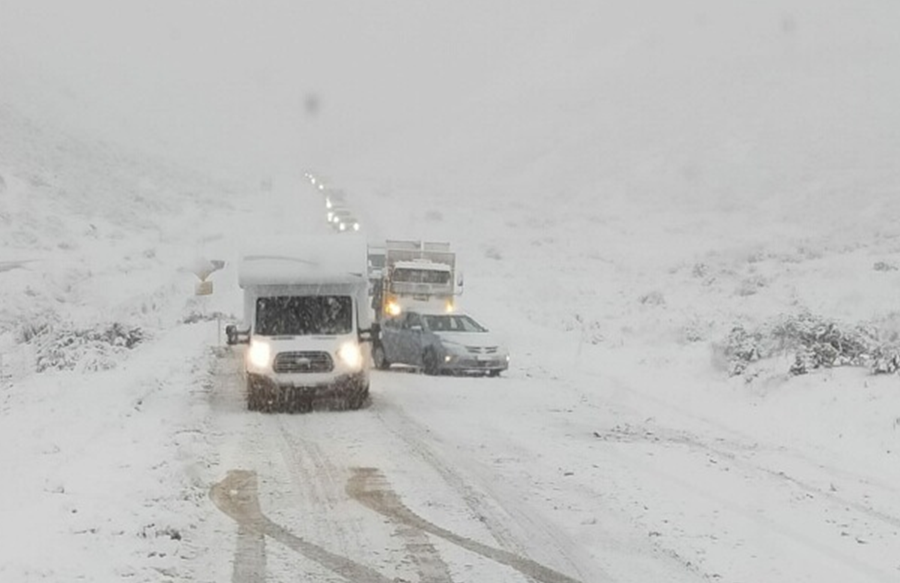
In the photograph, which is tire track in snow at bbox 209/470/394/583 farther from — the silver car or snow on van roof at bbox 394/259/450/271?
snow on van roof at bbox 394/259/450/271

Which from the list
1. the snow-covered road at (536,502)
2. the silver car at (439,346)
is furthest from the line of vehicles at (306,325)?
the silver car at (439,346)

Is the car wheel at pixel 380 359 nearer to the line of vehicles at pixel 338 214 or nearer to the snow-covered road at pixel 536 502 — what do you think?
the snow-covered road at pixel 536 502

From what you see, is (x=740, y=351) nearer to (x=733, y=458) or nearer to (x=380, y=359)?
(x=733, y=458)

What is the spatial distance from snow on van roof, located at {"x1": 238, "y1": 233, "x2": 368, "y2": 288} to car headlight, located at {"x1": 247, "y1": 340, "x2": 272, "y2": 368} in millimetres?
1218

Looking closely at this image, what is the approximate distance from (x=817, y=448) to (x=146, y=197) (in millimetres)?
60837

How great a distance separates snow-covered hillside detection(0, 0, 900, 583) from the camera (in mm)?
8414

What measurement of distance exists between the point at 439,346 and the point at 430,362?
0.59m

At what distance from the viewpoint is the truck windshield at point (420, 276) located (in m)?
30.3

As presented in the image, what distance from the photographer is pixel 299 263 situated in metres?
17.6

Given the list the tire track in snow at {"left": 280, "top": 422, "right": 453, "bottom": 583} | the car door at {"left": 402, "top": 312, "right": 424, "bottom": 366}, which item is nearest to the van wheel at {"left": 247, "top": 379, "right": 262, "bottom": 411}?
the tire track in snow at {"left": 280, "top": 422, "right": 453, "bottom": 583}

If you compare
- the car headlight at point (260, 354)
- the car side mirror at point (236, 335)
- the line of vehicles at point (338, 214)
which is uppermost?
the line of vehicles at point (338, 214)

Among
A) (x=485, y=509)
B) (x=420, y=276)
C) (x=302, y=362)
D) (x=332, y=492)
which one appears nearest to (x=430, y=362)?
(x=302, y=362)

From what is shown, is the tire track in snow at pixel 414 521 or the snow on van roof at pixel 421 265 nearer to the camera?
the tire track in snow at pixel 414 521

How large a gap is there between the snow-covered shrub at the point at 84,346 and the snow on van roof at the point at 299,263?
6.22 m
